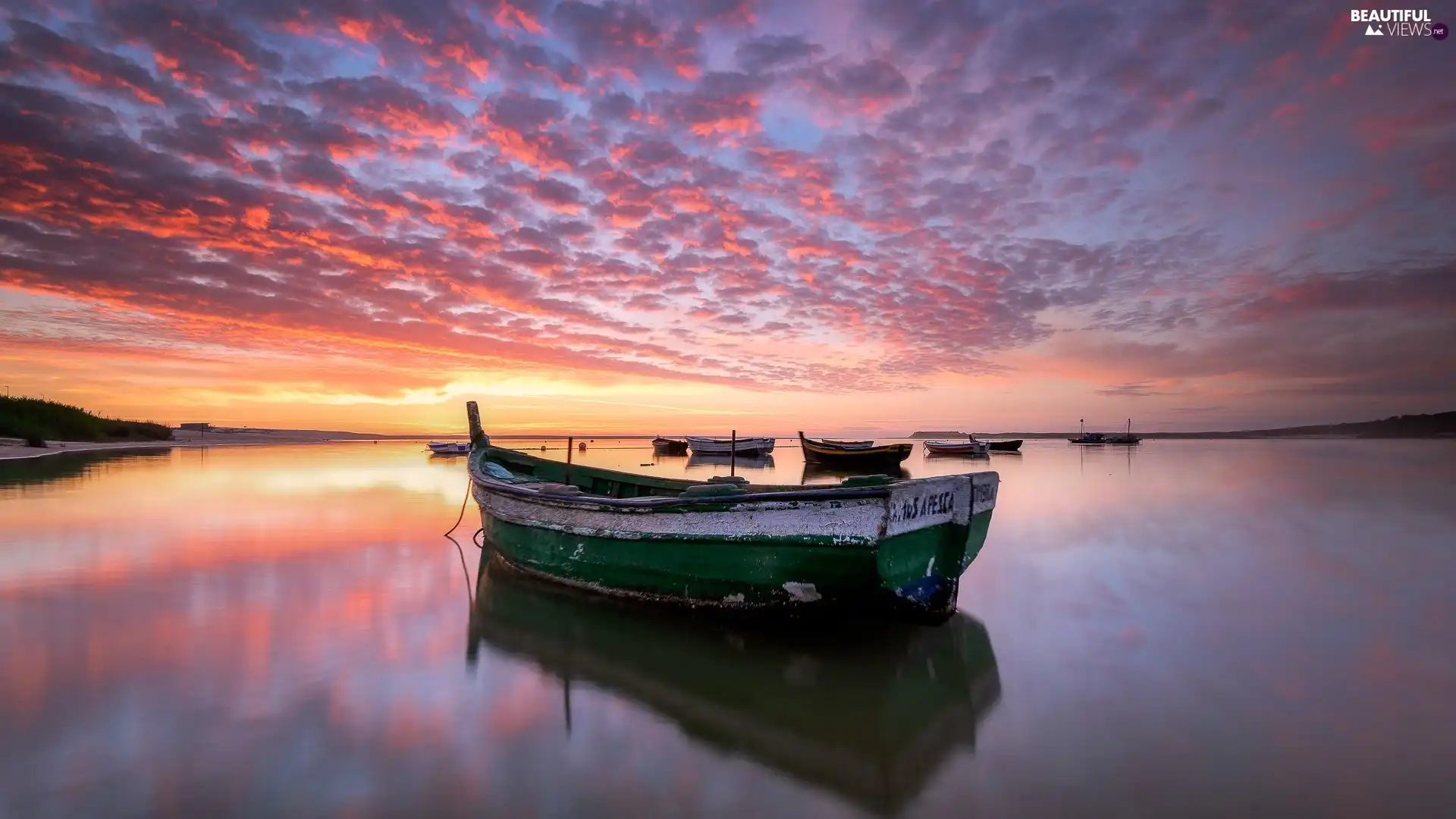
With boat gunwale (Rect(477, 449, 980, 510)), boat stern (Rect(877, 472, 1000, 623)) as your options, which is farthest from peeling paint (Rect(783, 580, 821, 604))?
boat gunwale (Rect(477, 449, 980, 510))

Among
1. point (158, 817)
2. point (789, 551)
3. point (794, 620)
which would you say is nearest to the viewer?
point (158, 817)

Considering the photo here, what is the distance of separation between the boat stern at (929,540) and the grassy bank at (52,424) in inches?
1828

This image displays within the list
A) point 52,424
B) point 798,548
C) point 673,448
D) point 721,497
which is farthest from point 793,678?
point 52,424

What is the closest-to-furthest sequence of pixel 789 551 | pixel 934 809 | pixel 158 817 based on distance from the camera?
pixel 158 817, pixel 934 809, pixel 789 551

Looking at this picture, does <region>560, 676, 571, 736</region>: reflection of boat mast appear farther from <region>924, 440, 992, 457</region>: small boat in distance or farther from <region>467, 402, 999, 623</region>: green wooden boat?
<region>924, 440, 992, 457</region>: small boat in distance

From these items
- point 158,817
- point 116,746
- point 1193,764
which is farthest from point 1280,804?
point 116,746

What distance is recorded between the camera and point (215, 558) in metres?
10.7

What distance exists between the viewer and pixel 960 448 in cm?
5409

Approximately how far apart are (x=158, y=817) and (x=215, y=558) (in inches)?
342

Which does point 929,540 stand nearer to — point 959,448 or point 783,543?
point 783,543

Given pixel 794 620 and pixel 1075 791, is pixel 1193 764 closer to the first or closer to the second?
pixel 1075 791

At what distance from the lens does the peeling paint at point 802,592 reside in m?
6.39

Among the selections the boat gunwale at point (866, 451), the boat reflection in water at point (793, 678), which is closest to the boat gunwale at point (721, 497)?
the boat reflection in water at point (793, 678)

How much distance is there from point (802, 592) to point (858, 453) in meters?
30.1
